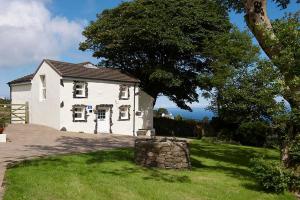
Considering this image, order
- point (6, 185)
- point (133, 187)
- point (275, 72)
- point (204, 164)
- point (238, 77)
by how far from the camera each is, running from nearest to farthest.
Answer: point (6, 185)
point (133, 187)
point (275, 72)
point (204, 164)
point (238, 77)

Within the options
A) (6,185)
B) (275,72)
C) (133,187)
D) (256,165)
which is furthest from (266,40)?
(6,185)

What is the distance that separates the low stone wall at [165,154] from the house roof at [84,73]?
19745 millimetres

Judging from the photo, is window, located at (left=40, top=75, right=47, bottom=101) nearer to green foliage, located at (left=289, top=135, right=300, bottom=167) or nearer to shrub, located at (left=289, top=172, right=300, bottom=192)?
green foliage, located at (left=289, top=135, right=300, bottom=167)

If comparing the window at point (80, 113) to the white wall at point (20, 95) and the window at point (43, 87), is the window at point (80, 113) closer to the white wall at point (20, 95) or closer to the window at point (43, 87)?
the window at point (43, 87)

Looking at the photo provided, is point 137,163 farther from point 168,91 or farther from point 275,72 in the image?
point 168,91

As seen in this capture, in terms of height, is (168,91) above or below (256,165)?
above

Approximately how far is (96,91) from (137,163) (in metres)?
21.0

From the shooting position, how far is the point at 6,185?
1163cm

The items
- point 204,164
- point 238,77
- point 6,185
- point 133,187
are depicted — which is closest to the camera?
point 6,185

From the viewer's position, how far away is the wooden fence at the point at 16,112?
3856 centimetres

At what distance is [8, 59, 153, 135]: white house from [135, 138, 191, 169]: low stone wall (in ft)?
63.7

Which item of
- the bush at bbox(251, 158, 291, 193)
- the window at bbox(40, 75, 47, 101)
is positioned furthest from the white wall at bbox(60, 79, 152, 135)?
the bush at bbox(251, 158, 291, 193)

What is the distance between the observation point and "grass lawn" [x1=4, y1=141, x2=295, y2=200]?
37.2 ft

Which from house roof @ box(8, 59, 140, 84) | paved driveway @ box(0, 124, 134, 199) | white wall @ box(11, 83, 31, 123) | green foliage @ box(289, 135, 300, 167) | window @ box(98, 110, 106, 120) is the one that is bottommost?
paved driveway @ box(0, 124, 134, 199)
